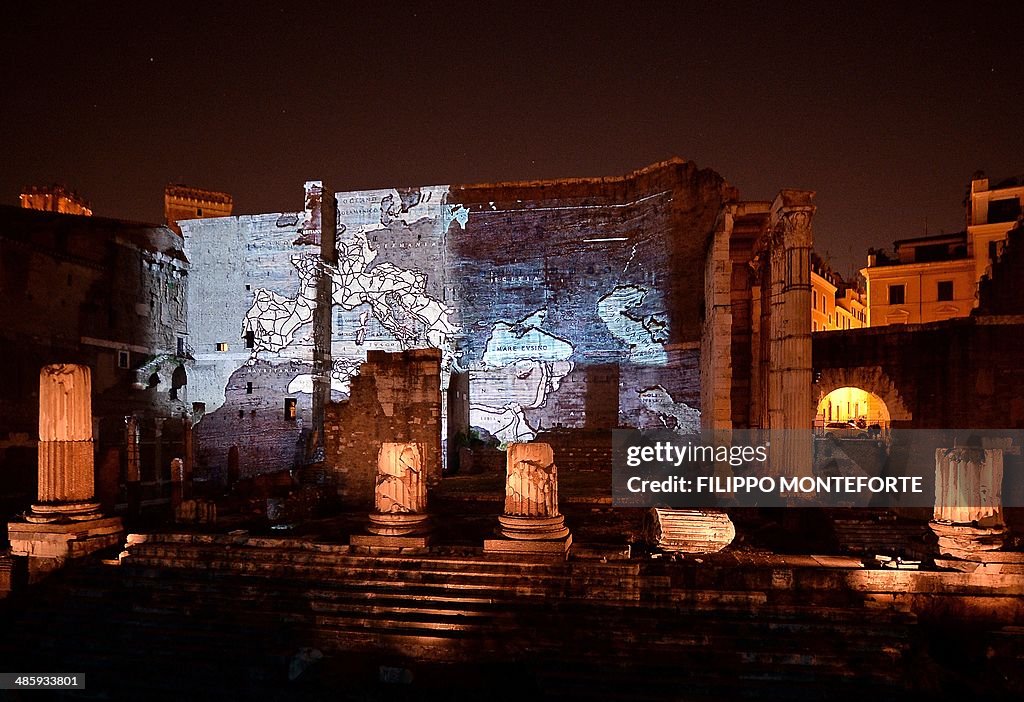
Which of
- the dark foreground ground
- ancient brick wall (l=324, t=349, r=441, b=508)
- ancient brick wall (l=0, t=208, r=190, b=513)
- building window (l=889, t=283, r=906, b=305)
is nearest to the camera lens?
the dark foreground ground

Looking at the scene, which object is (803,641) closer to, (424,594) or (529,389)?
(424,594)

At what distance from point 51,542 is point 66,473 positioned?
106 centimetres

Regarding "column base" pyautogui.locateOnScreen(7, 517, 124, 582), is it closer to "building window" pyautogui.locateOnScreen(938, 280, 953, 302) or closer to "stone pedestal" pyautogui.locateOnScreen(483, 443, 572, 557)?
"stone pedestal" pyautogui.locateOnScreen(483, 443, 572, 557)

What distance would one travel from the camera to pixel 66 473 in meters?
9.57

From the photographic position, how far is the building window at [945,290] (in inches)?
1097

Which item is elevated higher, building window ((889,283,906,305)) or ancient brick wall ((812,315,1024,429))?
building window ((889,283,906,305))

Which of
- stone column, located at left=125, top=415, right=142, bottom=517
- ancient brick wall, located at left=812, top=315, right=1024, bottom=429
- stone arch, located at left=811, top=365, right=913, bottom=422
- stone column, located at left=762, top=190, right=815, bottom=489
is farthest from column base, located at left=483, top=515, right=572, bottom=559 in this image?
ancient brick wall, located at left=812, top=315, right=1024, bottom=429

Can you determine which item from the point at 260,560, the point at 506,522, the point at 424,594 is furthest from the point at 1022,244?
the point at 260,560

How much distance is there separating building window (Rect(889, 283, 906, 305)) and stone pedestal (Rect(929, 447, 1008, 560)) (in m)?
24.3

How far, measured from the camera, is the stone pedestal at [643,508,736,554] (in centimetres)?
848

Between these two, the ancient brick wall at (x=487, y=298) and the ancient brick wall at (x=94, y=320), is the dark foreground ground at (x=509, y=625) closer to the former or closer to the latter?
the ancient brick wall at (x=94, y=320)

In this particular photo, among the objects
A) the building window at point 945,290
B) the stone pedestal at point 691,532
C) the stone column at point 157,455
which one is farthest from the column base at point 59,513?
the building window at point 945,290

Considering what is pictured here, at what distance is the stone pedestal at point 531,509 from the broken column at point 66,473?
604 cm

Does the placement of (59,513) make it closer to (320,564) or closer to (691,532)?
(320,564)
